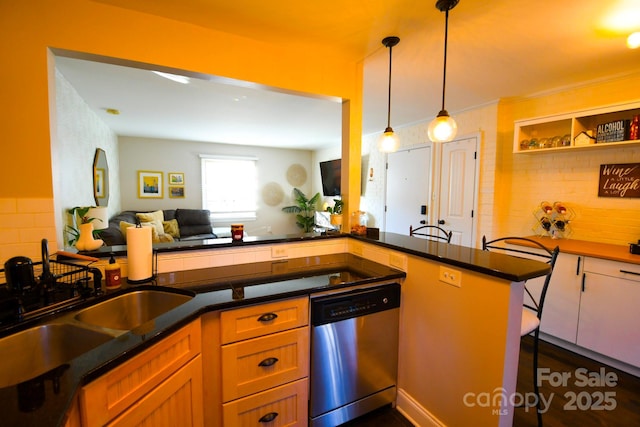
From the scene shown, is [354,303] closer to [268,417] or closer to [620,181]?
[268,417]

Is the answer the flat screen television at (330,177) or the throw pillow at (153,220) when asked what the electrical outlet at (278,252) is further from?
the flat screen television at (330,177)

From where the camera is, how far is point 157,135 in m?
5.32

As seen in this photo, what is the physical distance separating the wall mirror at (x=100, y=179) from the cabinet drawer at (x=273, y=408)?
11.0 feet

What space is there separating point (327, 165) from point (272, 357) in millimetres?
5099

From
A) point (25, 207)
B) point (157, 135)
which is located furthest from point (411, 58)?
point (157, 135)

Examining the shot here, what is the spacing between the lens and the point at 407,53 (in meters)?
2.12

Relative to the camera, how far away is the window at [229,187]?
6168 mm

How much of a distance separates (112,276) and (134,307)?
19 cm

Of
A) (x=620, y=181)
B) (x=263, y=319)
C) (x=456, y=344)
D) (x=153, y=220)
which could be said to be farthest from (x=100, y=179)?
(x=620, y=181)

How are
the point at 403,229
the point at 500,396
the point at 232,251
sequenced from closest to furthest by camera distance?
the point at 500,396
the point at 232,251
the point at 403,229

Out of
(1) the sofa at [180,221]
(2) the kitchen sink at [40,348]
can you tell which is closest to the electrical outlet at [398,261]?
(2) the kitchen sink at [40,348]

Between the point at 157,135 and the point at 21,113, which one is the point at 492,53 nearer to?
the point at 21,113

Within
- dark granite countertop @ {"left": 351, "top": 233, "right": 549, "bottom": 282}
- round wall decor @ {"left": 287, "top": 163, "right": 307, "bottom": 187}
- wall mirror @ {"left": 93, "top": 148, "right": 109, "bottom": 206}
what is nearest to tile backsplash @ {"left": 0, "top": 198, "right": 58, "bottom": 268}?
dark granite countertop @ {"left": 351, "top": 233, "right": 549, "bottom": 282}

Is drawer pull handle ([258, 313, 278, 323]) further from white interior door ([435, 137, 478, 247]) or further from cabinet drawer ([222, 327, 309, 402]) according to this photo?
white interior door ([435, 137, 478, 247])
